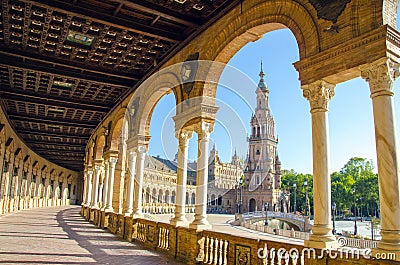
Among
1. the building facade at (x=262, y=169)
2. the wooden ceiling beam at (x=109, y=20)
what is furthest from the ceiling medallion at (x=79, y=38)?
the building facade at (x=262, y=169)

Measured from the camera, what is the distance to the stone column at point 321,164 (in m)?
5.44

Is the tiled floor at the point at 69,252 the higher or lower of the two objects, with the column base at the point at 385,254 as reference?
lower

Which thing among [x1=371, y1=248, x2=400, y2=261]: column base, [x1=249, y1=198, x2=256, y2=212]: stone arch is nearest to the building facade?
[x1=249, y1=198, x2=256, y2=212]: stone arch

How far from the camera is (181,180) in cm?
1003

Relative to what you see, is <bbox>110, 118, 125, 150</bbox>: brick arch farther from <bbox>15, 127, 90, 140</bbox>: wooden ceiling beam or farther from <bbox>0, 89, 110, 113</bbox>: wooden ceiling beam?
<bbox>15, 127, 90, 140</bbox>: wooden ceiling beam

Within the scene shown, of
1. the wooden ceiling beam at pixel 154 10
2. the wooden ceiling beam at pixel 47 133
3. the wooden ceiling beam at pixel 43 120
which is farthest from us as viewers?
the wooden ceiling beam at pixel 47 133

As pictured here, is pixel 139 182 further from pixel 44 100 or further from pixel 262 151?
pixel 262 151

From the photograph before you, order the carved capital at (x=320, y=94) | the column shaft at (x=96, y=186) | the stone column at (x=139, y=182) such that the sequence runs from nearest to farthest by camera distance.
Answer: the carved capital at (x=320, y=94), the stone column at (x=139, y=182), the column shaft at (x=96, y=186)

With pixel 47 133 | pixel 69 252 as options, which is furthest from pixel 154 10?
pixel 47 133

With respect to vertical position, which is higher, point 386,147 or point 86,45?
point 86,45

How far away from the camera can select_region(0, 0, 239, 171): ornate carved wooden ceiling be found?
878 cm

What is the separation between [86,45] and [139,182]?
5449 mm

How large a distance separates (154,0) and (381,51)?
558cm

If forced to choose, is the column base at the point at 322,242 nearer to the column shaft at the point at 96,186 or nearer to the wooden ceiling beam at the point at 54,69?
the wooden ceiling beam at the point at 54,69
